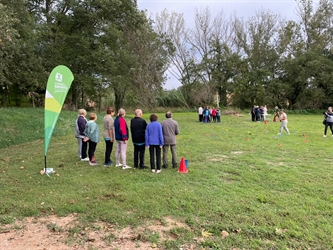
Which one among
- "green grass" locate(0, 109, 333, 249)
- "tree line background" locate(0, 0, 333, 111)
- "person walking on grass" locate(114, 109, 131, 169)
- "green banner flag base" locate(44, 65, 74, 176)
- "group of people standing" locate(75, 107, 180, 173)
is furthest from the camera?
"tree line background" locate(0, 0, 333, 111)

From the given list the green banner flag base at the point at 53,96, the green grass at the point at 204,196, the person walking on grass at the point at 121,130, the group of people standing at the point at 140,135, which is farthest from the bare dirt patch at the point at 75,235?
the person walking on grass at the point at 121,130

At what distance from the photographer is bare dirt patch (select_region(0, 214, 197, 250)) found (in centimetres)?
348

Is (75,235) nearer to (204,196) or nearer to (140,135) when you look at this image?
(204,196)

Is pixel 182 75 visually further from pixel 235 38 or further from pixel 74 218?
pixel 74 218

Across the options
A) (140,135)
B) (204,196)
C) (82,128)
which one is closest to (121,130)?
(140,135)

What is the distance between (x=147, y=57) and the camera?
1309 inches

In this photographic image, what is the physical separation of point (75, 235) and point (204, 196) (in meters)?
2.38

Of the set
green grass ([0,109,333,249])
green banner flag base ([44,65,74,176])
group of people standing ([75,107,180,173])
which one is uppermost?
green banner flag base ([44,65,74,176])

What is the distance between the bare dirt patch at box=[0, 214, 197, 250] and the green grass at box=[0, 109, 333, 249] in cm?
10

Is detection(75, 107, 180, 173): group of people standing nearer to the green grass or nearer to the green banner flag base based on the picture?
the green grass

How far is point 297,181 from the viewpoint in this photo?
19.6 ft

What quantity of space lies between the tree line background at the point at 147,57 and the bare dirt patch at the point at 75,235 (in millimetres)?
10200

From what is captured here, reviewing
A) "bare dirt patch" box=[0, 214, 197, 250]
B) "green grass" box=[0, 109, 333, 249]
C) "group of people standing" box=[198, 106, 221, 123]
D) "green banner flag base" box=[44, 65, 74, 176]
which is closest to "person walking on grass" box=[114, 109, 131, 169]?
"green grass" box=[0, 109, 333, 249]

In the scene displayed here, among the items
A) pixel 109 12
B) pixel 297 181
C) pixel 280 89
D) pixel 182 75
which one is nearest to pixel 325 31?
pixel 280 89
